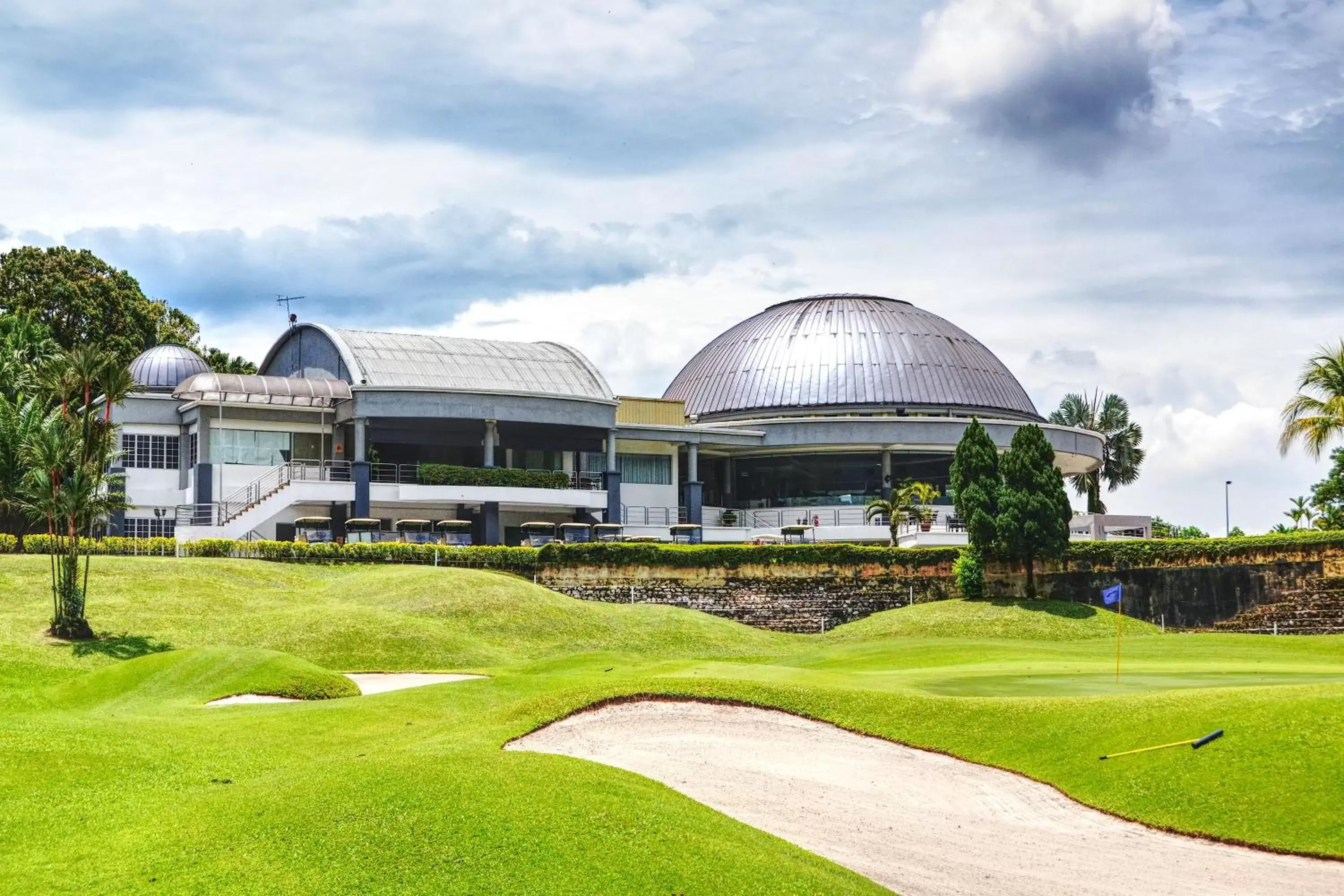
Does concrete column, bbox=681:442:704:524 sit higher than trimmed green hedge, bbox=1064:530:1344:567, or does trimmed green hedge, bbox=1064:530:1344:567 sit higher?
concrete column, bbox=681:442:704:524

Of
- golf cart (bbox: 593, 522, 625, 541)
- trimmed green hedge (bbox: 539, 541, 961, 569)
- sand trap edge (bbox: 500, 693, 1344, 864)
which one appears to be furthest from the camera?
golf cart (bbox: 593, 522, 625, 541)

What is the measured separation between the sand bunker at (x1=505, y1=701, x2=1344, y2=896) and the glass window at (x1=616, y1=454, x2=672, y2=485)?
4866 cm

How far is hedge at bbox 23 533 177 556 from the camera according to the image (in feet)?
163

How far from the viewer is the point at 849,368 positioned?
81625 mm

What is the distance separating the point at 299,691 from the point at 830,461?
5075 cm

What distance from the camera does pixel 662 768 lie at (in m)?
20.2

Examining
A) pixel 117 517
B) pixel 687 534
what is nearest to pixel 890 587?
pixel 687 534

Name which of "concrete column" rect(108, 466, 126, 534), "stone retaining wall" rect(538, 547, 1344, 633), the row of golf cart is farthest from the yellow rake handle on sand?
"concrete column" rect(108, 466, 126, 534)

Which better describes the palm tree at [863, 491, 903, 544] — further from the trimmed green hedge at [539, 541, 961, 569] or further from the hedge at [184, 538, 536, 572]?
the hedge at [184, 538, 536, 572]

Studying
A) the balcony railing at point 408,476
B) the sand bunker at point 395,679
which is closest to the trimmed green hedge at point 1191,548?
→ the balcony railing at point 408,476

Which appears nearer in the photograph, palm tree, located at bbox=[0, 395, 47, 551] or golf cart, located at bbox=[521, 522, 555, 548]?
palm tree, located at bbox=[0, 395, 47, 551]

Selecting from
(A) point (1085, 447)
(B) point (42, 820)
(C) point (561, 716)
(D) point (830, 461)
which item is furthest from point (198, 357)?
(B) point (42, 820)

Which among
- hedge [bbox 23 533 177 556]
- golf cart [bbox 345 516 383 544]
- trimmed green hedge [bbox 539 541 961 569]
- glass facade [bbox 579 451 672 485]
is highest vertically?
glass facade [bbox 579 451 672 485]

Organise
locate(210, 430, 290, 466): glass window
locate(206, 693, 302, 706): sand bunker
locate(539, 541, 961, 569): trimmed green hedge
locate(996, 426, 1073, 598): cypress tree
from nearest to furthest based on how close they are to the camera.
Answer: locate(206, 693, 302, 706): sand bunker
locate(539, 541, 961, 569): trimmed green hedge
locate(996, 426, 1073, 598): cypress tree
locate(210, 430, 290, 466): glass window
